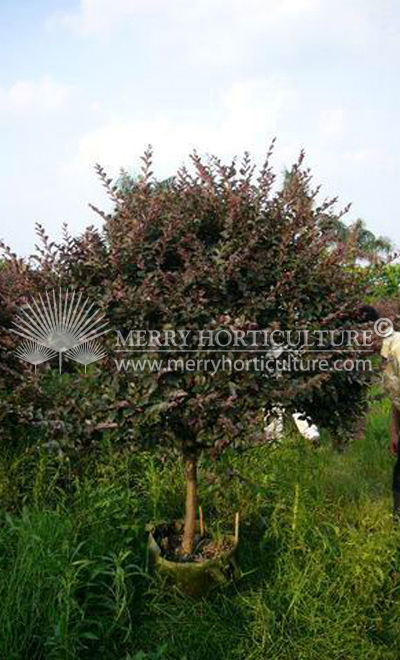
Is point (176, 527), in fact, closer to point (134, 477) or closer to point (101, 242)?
point (134, 477)

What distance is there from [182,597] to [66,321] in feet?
5.29

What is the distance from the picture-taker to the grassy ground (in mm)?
2762

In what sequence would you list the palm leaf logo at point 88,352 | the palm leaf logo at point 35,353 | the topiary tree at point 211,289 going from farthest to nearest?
the palm leaf logo at point 35,353 → the palm leaf logo at point 88,352 → the topiary tree at point 211,289

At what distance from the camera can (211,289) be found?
2.83 metres

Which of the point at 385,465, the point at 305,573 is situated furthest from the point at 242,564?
the point at 385,465

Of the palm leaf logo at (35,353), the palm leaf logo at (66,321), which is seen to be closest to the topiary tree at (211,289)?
the palm leaf logo at (66,321)

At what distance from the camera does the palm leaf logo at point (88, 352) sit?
9.62ft

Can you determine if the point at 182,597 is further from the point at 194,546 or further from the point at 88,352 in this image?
the point at 88,352

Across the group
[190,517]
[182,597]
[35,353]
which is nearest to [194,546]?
[190,517]

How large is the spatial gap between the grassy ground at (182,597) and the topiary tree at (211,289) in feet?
1.58

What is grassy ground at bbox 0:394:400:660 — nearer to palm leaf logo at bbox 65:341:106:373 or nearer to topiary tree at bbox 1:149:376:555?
topiary tree at bbox 1:149:376:555

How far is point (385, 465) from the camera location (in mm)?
5105

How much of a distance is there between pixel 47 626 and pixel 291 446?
9.39 feet

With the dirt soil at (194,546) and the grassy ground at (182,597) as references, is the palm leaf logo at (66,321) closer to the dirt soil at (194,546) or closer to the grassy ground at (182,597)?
the grassy ground at (182,597)
